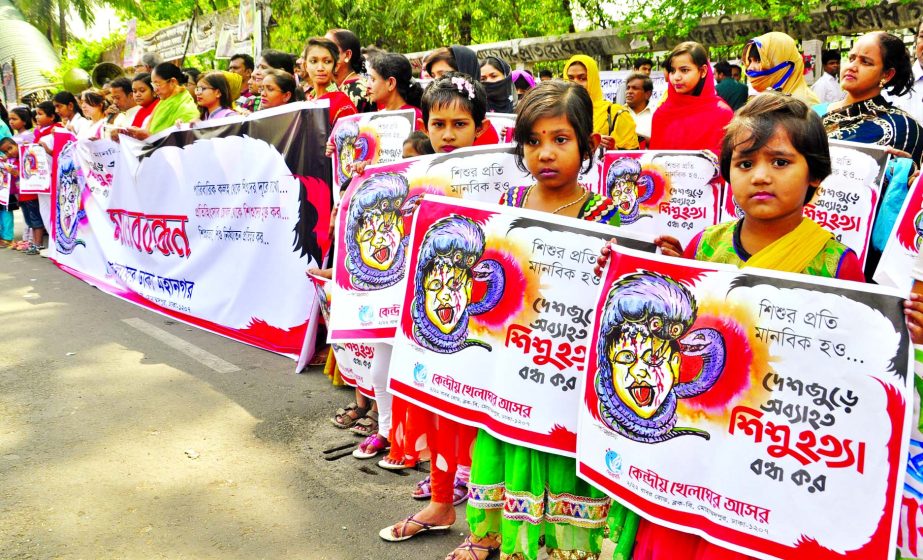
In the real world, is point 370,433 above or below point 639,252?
below

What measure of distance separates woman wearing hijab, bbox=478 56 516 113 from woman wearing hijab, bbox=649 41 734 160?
1.24 m

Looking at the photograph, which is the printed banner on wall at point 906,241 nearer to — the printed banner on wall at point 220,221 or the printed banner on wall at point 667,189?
the printed banner on wall at point 667,189

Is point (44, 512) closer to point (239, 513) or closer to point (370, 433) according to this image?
point (239, 513)

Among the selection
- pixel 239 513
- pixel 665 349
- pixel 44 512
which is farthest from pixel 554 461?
pixel 44 512

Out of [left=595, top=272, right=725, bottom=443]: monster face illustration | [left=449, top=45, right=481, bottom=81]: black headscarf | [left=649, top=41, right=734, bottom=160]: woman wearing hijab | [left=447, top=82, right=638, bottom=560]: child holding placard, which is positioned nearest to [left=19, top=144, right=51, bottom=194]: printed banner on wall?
[left=449, top=45, right=481, bottom=81]: black headscarf

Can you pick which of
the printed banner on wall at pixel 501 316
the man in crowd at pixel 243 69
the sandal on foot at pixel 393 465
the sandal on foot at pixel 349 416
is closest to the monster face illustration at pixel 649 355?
the printed banner on wall at pixel 501 316

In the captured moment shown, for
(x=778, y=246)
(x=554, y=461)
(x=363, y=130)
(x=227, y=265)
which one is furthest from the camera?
(x=227, y=265)

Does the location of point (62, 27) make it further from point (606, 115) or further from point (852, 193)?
point (852, 193)

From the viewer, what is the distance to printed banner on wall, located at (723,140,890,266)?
3.90 m

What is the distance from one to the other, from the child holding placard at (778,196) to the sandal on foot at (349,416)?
7.85 feet

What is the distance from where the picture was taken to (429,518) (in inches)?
124

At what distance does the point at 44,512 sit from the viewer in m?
3.30

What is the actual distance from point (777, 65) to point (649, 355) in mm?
3599

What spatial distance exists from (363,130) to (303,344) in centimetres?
156
